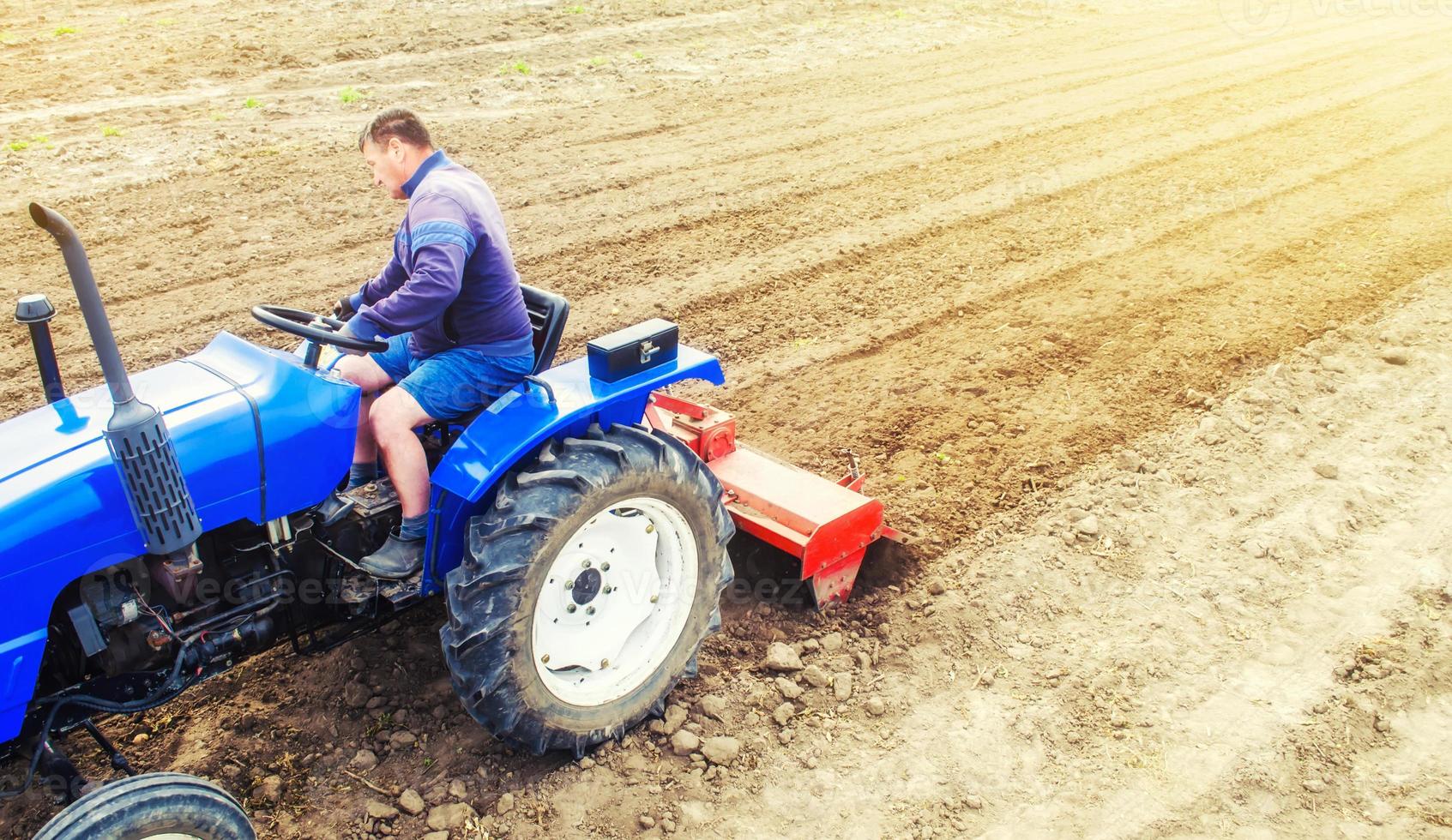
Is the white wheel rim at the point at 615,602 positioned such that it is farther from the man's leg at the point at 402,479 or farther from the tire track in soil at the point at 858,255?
the tire track in soil at the point at 858,255

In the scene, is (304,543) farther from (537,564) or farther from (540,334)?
(540,334)

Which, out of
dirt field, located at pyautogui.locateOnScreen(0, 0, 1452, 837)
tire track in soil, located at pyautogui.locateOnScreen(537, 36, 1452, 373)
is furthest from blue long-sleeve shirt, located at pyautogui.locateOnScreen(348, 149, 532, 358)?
tire track in soil, located at pyautogui.locateOnScreen(537, 36, 1452, 373)

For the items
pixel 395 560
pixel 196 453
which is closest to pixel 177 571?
pixel 196 453

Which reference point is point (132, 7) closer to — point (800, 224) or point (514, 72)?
point (514, 72)

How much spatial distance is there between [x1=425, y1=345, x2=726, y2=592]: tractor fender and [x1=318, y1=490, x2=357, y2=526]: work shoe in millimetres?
240

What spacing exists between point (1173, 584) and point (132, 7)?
577 inches

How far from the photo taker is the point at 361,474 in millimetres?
3223

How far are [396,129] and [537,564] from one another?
141cm

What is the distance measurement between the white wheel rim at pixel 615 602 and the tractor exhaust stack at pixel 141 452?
3.24 ft

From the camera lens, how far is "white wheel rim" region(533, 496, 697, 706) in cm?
318

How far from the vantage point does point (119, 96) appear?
33.1 ft

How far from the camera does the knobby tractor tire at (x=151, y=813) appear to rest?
2.31m

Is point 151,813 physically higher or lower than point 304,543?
lower

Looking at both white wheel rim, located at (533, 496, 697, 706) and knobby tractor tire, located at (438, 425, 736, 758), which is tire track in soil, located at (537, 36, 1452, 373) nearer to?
white wheel rim, located at (533, 496, 697, 706)
